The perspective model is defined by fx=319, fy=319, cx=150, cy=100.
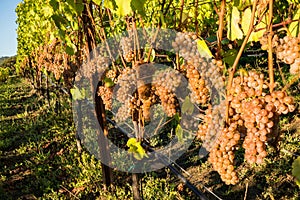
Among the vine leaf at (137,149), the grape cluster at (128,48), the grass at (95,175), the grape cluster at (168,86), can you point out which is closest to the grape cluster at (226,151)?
the grape cluster at (168,86)

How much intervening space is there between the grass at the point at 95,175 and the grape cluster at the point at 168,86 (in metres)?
1.00

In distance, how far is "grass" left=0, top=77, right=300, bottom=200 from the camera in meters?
3.60

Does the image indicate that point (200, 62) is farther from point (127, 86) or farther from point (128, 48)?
point (128, 48)

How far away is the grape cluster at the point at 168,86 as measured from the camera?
5.89 feet

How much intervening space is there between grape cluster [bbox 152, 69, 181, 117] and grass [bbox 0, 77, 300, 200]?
1.00m

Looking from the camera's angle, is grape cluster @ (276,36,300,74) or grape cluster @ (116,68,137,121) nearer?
grape cluster @ (276,36,300,74)

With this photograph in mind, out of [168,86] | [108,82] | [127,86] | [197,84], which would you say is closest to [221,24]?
[197,84]

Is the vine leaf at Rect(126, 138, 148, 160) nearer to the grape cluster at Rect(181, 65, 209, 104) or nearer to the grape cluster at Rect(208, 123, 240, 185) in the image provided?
the grape cluster at Rect(181, 65, 209, 104)

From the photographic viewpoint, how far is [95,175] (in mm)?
4371

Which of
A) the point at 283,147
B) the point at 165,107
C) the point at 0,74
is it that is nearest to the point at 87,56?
the point at 165,107

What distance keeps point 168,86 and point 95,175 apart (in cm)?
290

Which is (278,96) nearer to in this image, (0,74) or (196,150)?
(196,150)

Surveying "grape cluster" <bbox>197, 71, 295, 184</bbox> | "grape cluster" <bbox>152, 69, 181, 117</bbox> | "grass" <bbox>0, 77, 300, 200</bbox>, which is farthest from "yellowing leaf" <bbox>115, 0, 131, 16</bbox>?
"grass" <bbox>0, 77, 300, 200</bbox>

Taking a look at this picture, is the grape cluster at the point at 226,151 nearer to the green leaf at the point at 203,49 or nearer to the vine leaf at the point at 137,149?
the green leaf at the point at 203,49
